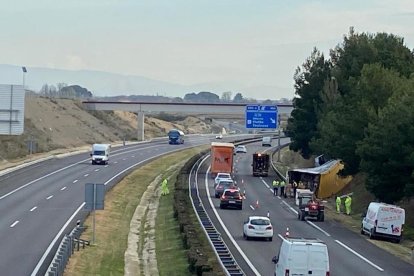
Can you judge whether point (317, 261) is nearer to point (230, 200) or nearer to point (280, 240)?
point (280, 240)

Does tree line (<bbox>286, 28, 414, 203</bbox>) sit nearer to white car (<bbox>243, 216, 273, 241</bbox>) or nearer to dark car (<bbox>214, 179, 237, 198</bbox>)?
dark car (<bbox>214, 179, 237, 198</bbox>)

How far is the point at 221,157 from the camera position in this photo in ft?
297

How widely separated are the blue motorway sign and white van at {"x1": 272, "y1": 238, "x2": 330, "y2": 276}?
61.8 m

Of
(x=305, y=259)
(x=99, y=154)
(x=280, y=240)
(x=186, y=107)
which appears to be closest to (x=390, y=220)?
(x=280, y=240)

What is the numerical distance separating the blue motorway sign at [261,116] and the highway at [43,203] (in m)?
12.7

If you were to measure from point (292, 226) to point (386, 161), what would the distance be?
8567 mm

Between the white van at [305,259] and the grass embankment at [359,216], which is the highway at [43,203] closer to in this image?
the white van at [305,259]

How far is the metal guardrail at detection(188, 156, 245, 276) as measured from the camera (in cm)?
3378

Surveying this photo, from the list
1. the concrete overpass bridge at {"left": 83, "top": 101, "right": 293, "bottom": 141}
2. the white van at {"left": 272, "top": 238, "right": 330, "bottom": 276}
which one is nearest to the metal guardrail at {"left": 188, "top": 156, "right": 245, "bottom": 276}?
the white van at {"left": 272, "top": 238, "right": 330, "bottom": 276}

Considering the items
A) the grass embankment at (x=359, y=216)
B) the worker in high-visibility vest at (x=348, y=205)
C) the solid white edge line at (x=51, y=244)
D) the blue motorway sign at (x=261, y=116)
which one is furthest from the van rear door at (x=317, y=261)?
the blue motorway sign at (x=261, y=116)

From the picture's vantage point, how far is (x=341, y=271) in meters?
37.6

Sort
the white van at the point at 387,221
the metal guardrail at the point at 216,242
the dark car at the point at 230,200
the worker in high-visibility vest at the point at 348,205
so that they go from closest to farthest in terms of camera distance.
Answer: the metal guardrail at the point at 216,242 < the white van at the point at 387,221 < the dark car at the point at 230,200 < the worker in high-visibility vest at the point at 348,205

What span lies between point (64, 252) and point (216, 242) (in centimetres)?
830

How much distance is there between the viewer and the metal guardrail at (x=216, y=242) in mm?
33781
